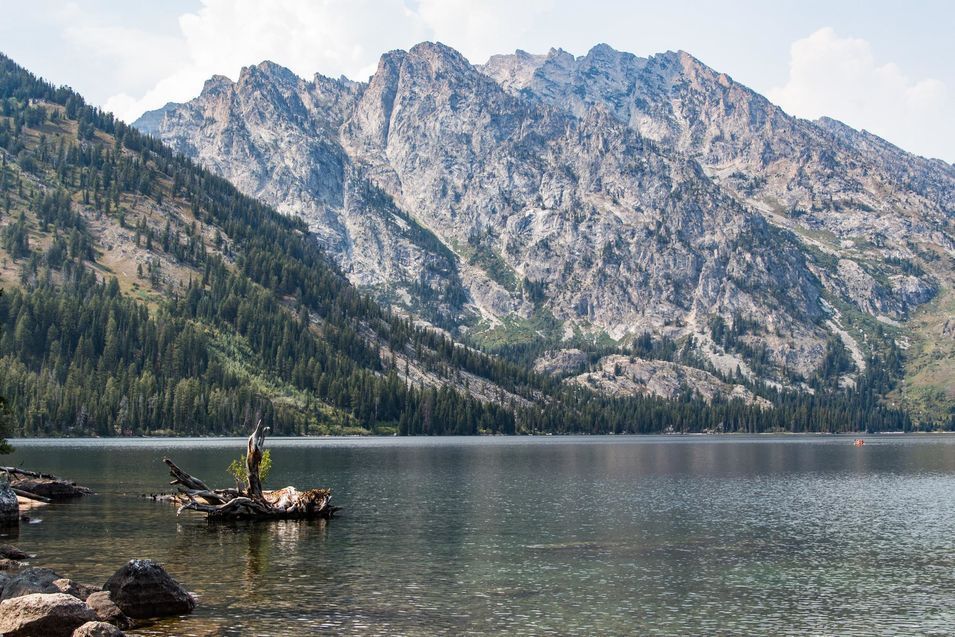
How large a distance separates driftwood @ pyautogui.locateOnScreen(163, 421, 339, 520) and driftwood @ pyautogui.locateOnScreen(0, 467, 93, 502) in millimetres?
20796

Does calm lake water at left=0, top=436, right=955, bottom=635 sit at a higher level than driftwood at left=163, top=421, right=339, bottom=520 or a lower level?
lower

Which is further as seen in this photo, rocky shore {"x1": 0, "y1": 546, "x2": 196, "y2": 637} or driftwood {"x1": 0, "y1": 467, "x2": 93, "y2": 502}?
driftwood {"x1": 0, "y1": 467, "x2": 93, "y2": 502}

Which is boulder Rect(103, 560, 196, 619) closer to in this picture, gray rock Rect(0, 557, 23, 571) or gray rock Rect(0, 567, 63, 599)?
gray rock Rect(0, 567, 63, 599)

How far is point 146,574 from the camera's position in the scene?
47500 mm

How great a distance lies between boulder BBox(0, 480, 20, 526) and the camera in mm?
76938

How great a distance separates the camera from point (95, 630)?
37406 millimetres

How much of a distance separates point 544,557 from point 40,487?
6231 centimetres

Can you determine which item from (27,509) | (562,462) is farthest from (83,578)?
(562,462)

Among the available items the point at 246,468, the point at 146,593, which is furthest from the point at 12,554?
the point at 246,468

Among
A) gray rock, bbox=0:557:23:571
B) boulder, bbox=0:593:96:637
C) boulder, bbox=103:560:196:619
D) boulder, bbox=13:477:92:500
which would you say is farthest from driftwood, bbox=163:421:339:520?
boulder, bbox=0:593:96:637

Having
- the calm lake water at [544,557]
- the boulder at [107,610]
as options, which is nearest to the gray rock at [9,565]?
the calm lake water at [544,557]

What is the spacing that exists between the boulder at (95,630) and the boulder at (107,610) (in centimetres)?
529

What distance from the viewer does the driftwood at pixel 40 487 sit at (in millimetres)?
98062

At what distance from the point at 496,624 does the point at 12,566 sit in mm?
27519
